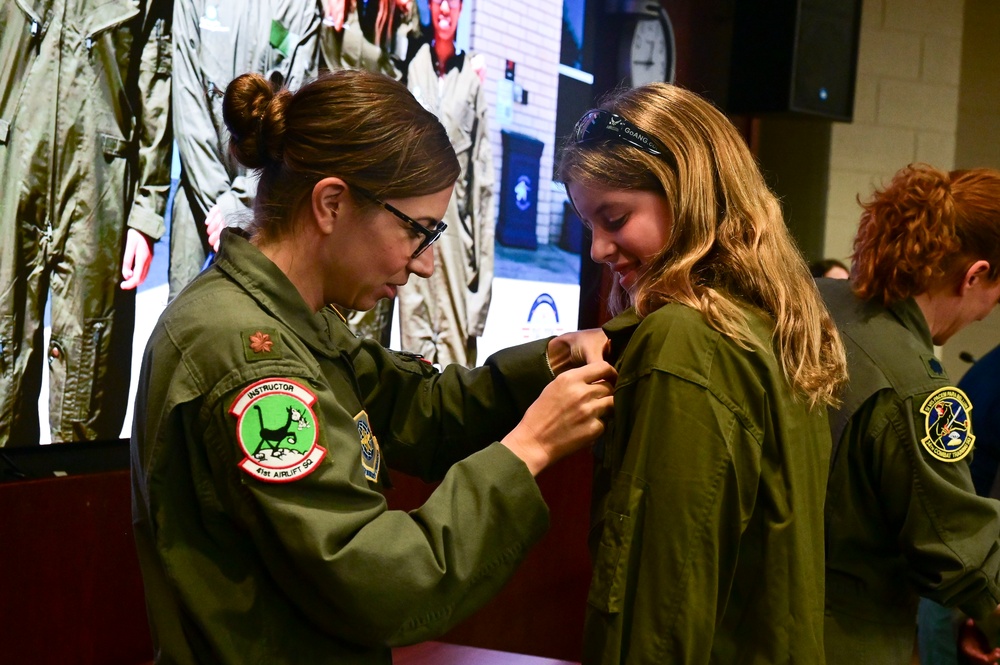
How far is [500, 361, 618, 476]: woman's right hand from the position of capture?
122cm

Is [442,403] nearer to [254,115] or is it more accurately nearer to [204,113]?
[254,115]

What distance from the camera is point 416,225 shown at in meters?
1.28

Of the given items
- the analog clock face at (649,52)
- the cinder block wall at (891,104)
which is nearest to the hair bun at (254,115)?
the analog clock face at (649,52)

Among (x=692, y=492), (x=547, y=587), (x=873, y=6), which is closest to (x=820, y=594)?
(x=692, y=492)

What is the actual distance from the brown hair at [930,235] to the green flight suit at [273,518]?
0.82m

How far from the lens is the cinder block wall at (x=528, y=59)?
296cm

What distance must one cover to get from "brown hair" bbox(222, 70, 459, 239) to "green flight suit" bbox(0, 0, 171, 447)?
57 cm

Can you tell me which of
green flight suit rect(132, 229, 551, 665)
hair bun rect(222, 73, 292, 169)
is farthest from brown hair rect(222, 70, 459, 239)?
green flight suit rect(132, 229, 551, 665)

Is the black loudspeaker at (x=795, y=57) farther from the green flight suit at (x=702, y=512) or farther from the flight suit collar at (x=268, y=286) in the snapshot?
the flight suit collar at (x=268, y=286)

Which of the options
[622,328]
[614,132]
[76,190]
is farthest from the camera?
[76,190]

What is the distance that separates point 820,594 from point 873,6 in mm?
3941

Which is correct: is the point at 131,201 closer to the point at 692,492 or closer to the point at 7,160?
the point at 7,160

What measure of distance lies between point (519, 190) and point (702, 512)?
216cm

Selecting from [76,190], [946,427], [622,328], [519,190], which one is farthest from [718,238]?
[519,190]
